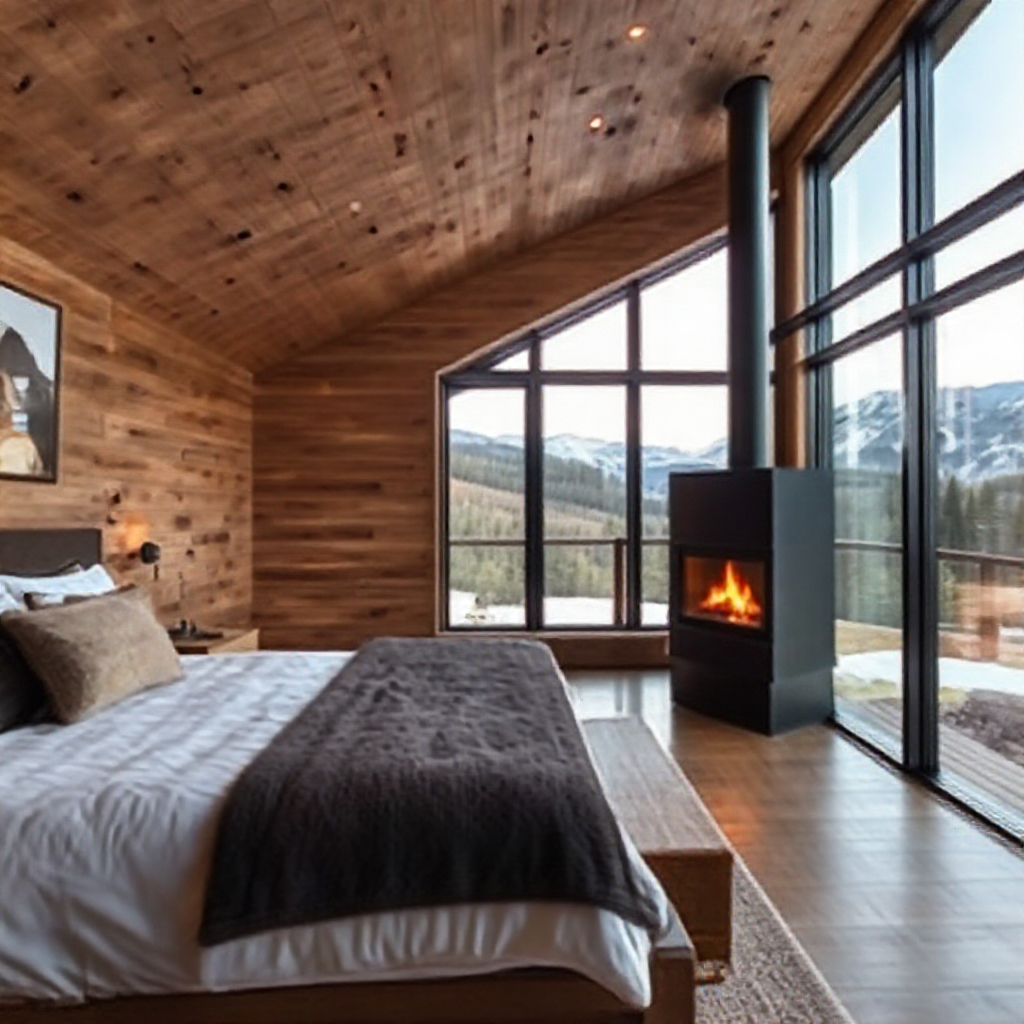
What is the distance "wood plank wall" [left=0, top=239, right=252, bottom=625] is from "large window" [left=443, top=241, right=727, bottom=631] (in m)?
1.71

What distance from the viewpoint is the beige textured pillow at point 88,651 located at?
248cm

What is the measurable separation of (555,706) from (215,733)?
994 millimetres

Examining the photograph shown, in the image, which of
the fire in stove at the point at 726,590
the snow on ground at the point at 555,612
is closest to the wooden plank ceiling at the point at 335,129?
the snow on ground at the point at 555,612

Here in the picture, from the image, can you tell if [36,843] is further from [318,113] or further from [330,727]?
[318,113]

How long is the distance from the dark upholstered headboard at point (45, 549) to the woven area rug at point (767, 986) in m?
2.99

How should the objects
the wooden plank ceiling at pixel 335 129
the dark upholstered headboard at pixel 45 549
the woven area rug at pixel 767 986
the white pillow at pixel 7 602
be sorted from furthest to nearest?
the dark upholstered headboard at pixel 45 549
the wooden plank ceiling at pixel 335 129
the white pillow at pixel 7 602
the woven area rug at pixel 767 986

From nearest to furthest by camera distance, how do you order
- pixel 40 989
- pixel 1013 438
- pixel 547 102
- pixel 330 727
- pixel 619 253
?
pixel 40 989 < pixel 330 727 < pixel 1013 438 < pixel 547 102 < pixel 619 253

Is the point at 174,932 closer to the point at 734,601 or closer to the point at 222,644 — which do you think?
the point at 222,644

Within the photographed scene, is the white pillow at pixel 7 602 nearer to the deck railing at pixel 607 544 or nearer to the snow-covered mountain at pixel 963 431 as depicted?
the snow-covered mountain at pixel 963 431

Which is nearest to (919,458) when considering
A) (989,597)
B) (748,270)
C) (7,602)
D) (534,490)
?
(989,597)

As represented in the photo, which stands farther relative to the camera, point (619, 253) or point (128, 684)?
point (619, 253)

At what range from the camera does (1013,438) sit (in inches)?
136

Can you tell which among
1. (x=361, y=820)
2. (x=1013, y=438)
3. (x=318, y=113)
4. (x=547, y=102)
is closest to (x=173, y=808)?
(x=361, y=820)

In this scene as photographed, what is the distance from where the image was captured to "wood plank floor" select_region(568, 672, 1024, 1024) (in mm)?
2279
